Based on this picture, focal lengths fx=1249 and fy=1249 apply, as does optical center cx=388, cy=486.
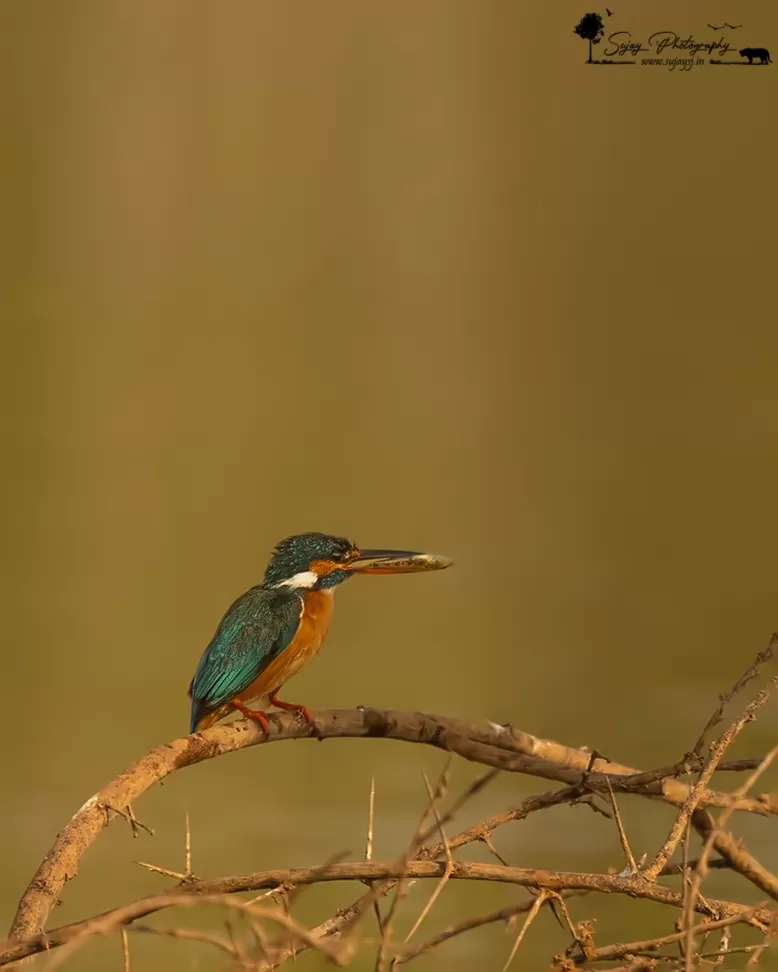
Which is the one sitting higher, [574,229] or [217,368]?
[574,229]

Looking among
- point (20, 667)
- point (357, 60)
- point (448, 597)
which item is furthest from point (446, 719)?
point (357, 60)

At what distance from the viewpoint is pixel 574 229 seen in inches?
112

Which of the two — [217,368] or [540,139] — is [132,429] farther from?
[540,139]

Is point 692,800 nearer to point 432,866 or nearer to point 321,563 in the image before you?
point 432,866

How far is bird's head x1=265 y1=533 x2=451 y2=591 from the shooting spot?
1.50 meters

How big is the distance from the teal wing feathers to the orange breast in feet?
0.04

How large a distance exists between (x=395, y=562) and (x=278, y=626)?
19 centimetres

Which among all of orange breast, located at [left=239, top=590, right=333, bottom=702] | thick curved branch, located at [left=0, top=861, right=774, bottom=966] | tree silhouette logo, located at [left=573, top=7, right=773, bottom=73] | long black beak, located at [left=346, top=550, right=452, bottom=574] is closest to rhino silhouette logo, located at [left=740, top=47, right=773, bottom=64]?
tree silhouette logo, located at [left=573, top=7, right=773, bottom=73]

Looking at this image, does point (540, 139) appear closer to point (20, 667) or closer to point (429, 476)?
point (429, 476)

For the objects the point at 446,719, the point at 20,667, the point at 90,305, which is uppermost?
the point at 90,305

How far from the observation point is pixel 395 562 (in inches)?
59.9

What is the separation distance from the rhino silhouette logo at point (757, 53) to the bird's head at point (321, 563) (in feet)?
Result: 5.50

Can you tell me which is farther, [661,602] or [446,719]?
[661,602]

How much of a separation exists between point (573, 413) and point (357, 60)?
3.11 ft
